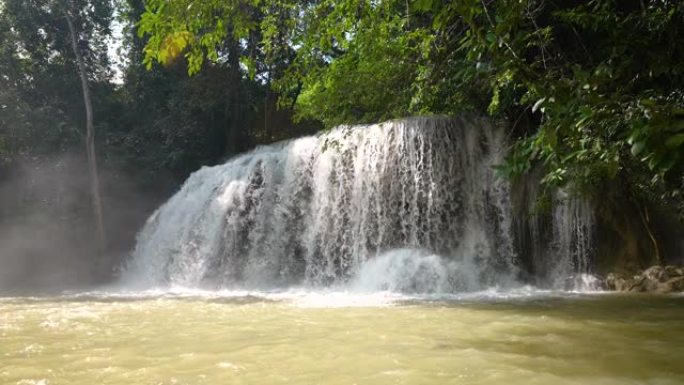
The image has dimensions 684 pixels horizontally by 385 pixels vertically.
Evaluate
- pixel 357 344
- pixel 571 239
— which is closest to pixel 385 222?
pixel 571 239

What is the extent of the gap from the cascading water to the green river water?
388 centimetres

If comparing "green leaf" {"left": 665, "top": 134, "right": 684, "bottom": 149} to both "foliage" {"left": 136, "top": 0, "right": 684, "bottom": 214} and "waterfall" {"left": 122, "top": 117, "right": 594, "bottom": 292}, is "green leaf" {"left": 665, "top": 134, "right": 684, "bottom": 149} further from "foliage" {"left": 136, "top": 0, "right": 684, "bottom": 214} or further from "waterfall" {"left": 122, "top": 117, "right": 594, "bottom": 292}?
"waterfall" {"left": 122, "top": 117, "right": 594, "bottom": 292}

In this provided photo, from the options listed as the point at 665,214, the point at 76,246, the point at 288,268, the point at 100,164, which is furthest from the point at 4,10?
the point at 665,214

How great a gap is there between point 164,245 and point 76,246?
216 inches

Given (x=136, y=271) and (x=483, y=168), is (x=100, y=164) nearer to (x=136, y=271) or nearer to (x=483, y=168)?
(x=136, y=271)

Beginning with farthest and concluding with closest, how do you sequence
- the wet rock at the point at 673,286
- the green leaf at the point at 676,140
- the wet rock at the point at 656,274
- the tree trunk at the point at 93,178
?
the tree trunk at the point at 93,178
the wet rock at the point at 656,274
the wet rock at the point at 673,286
the green leaf at the point at 676,140

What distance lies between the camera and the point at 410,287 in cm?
1084

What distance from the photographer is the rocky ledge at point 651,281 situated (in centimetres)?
1010

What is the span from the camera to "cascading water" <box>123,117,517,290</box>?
12430 millimetres

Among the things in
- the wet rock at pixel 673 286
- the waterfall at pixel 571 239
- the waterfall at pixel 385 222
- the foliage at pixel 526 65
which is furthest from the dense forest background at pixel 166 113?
the wet rock at pixel 673 286

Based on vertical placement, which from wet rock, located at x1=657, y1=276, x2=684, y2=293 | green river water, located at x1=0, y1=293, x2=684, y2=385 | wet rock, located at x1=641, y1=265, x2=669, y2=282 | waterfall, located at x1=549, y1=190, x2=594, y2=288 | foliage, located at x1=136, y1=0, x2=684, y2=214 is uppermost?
foliage, located at x1=136, y1=0, x2=684, y2=214

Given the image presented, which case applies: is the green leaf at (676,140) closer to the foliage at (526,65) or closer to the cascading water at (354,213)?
the foliage at (526,65)

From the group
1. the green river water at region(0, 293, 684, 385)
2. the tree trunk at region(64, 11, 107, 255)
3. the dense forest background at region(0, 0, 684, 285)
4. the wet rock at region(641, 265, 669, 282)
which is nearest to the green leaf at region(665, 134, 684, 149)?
the green river water at region(0, 293, 684, 385)

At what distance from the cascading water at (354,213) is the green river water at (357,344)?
3.88 m
